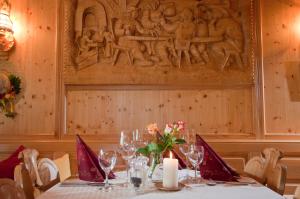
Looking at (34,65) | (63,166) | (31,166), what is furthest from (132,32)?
(31,166)

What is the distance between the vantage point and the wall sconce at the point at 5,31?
129 inches

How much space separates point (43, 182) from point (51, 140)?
4.23ft

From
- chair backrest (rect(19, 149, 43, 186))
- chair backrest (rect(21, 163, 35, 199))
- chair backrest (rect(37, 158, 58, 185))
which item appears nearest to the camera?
chair backrest (rect(21, 163, 35, 199))

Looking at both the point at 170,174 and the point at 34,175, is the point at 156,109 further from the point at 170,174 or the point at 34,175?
the point at 170,174

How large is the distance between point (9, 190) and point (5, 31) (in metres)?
2.71

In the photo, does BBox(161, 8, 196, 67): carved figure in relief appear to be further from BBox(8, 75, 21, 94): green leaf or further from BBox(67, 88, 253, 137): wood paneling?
BBox(8, 75, 21, 94): green leaf

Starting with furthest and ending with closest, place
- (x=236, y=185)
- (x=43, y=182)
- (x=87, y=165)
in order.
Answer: (x=43, y=182) → (x=87, y=165) → (x=236, y=185)

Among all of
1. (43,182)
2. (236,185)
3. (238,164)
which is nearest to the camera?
(236,185)

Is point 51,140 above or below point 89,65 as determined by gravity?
below

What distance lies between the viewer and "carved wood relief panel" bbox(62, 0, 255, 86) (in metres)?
3.35

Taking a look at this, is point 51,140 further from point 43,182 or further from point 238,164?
point 238,164

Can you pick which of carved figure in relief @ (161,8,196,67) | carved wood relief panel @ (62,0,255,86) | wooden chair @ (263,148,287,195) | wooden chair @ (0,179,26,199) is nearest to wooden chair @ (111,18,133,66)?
carved wood relief panel @ (62,0,255,86)

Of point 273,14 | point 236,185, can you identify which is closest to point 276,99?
point 273,14

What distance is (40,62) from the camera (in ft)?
11.2
